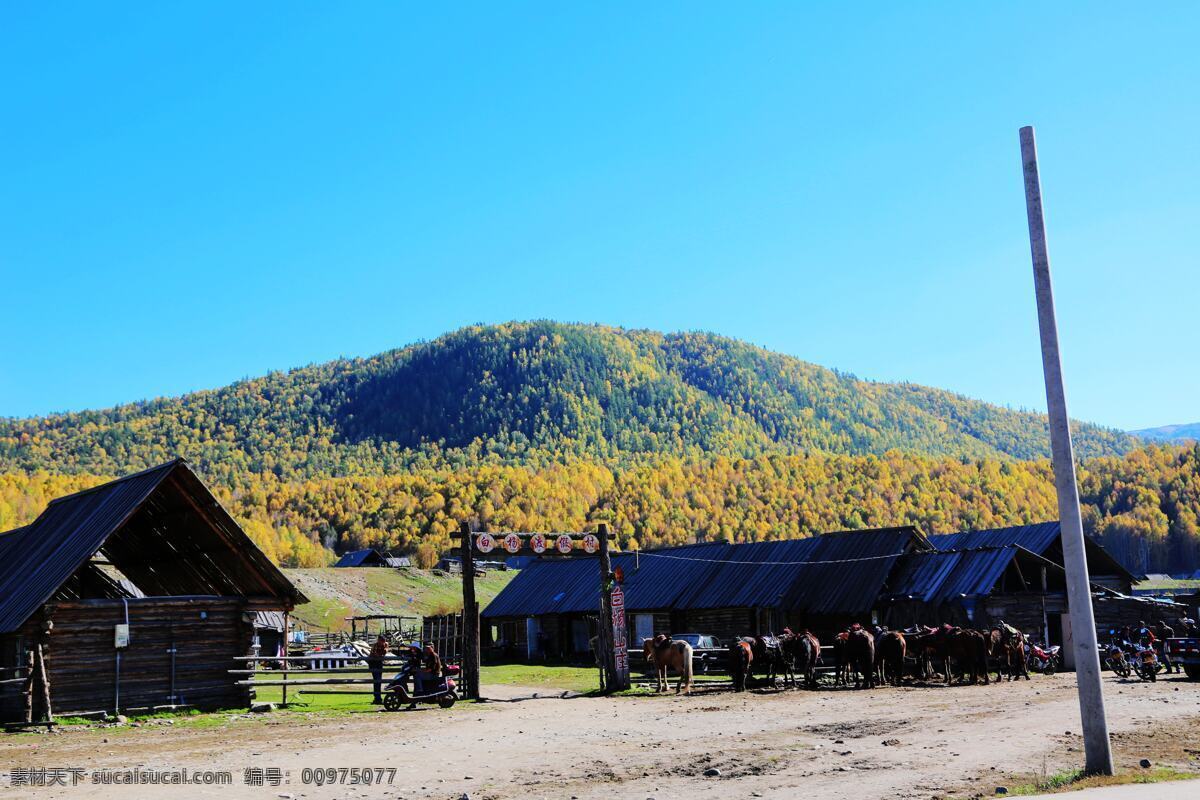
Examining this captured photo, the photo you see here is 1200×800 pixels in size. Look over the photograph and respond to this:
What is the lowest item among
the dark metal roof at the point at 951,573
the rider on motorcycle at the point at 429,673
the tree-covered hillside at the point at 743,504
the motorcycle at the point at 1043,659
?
the motorcycle at the point at 1043,659

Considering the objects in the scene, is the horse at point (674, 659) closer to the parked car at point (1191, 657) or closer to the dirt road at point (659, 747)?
the dirt road at point (659, 747)

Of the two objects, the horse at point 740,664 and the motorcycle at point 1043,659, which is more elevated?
the horse at point 740,664

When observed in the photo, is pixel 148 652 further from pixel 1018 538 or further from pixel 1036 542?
pixel 1018 538

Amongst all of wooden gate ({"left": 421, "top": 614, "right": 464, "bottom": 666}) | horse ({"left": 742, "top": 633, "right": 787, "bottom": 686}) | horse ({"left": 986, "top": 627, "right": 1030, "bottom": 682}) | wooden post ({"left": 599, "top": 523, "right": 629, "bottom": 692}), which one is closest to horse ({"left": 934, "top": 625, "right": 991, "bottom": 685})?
horse ({"left": 986, "top": 627, "right": 1030, "bottom": 682})

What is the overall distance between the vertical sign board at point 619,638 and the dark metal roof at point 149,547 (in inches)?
371

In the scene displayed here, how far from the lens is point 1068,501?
13734 mm

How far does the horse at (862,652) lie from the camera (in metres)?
32.4

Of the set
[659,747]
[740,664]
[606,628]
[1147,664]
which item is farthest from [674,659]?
[659,747]

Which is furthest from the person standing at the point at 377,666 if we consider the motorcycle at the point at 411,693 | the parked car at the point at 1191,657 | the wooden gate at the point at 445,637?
the parked car at the point at 1191,657

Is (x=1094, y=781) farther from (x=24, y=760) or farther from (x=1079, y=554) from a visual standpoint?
(x=24, y=760)

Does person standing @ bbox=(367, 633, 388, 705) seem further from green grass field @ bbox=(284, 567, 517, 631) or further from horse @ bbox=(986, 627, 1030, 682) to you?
green grass field @ bbox=(284, 567, 517, 631)

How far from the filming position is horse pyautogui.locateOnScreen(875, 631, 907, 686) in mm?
32891

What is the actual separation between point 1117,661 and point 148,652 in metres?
28.4

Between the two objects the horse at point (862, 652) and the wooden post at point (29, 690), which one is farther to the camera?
the horse at point (862, 652)
